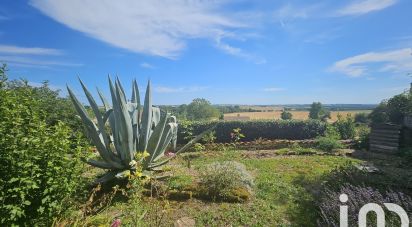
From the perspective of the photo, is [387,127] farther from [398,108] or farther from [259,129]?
[259,129]

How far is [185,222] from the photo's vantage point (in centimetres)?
427

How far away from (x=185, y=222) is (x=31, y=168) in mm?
2252

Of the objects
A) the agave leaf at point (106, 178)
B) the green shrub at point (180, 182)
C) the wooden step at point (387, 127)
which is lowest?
the green shrub at point (180, 182)

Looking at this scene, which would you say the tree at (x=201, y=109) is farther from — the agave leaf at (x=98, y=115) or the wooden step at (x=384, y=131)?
the agave leaf at (x=98, y=115)

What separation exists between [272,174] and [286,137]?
10.3 m

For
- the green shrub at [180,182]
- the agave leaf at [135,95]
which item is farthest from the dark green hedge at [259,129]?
the green shrub at [180,182]

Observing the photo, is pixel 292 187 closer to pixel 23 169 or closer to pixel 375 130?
pixel 23 169

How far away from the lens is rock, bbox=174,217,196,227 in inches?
164

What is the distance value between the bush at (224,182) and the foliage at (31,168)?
2.44 m

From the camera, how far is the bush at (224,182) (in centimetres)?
510

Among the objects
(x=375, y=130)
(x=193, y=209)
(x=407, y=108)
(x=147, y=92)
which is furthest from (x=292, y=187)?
(x=407, y=108)

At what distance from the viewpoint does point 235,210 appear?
15.3 ft

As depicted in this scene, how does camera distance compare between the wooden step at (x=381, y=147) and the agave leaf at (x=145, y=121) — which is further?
the wooden step at (x=381, y=147)

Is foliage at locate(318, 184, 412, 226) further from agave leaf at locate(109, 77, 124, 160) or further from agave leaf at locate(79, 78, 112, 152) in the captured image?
agave leaf at locate(79, 78, 112, 152)
